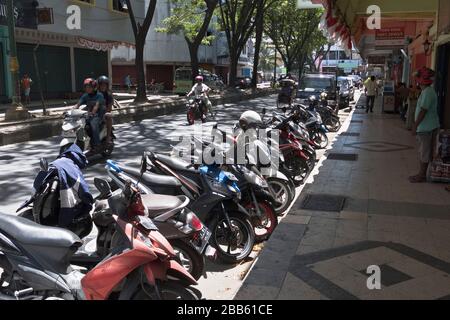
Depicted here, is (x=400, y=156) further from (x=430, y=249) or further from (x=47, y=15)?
(x=47, y=15)

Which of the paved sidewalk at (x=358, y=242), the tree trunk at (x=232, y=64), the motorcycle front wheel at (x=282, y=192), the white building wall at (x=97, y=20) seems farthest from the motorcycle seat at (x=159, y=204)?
the tree trunk at (x=232, y=64)

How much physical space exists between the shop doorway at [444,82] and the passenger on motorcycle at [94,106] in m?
7.69

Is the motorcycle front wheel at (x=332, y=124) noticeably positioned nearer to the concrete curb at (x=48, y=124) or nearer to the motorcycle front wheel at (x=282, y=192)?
the concrete curb at (x=48, y=124)

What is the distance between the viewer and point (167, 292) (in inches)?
127

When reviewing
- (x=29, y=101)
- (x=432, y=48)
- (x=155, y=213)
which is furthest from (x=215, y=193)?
(x=29, y=101)

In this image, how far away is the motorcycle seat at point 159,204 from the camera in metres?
3.92

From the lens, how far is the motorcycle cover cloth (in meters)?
4.29

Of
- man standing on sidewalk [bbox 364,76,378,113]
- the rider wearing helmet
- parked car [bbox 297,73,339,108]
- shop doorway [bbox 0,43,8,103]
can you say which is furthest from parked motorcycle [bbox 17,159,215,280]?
shop doorway [bbox 0,43,8,103]

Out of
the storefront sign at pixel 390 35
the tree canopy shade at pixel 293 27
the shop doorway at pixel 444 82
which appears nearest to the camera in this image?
the shop doorway at pixel 444 82

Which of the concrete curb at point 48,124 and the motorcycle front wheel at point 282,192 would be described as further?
the concrete curb at point 48,124

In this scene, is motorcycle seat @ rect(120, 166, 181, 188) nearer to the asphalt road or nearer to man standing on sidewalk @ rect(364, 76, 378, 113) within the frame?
the asphalt road

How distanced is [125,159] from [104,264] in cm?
677

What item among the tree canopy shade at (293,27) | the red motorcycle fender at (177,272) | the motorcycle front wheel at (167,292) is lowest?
the motorcycle front wheel at (167,292)
